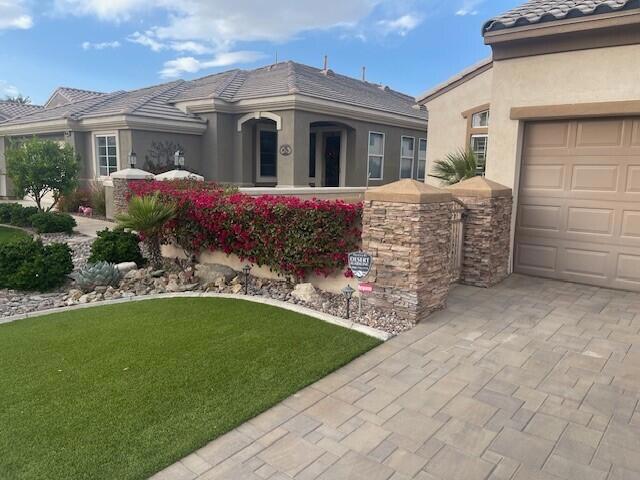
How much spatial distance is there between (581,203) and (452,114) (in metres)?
7.66

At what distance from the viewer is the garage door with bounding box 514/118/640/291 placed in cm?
709

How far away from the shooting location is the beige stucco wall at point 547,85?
22.2 feet

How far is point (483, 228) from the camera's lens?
24.3 ft

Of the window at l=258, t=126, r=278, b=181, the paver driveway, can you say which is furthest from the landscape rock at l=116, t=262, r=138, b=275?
the window at l=258, t=126, r=278, b=181

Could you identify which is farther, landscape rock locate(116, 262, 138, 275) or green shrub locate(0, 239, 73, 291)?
landscape rock locate(116, 262, 138, 275)

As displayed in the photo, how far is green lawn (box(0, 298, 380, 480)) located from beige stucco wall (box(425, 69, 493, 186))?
32.9 feet

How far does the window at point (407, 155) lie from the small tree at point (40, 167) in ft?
41.7

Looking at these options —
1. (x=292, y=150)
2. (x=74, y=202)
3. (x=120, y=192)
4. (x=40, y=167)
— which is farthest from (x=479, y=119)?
(x=74, y=202)

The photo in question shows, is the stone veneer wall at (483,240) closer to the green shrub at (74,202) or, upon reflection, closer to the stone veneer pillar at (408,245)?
the stone veneer pillar at (408,245)

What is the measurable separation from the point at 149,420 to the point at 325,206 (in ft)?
12.9

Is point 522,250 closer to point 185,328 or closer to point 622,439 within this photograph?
point 622,439

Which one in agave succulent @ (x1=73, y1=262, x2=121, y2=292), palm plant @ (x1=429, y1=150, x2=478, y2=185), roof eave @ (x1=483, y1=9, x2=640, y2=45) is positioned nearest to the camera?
roof eave @ (x1=483, y1=9, x2=640, y2=45)

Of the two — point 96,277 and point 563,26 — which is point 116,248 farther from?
point 563,26

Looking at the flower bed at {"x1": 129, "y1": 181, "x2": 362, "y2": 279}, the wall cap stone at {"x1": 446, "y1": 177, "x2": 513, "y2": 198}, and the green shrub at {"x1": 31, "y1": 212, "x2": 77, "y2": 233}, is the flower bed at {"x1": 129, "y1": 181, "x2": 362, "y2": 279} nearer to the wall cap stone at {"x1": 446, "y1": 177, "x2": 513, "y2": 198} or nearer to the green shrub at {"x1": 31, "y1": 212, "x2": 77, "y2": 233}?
the wall cap stone at {"x1": 446, "y1": 177, "x2": 513, "y2": 198}
